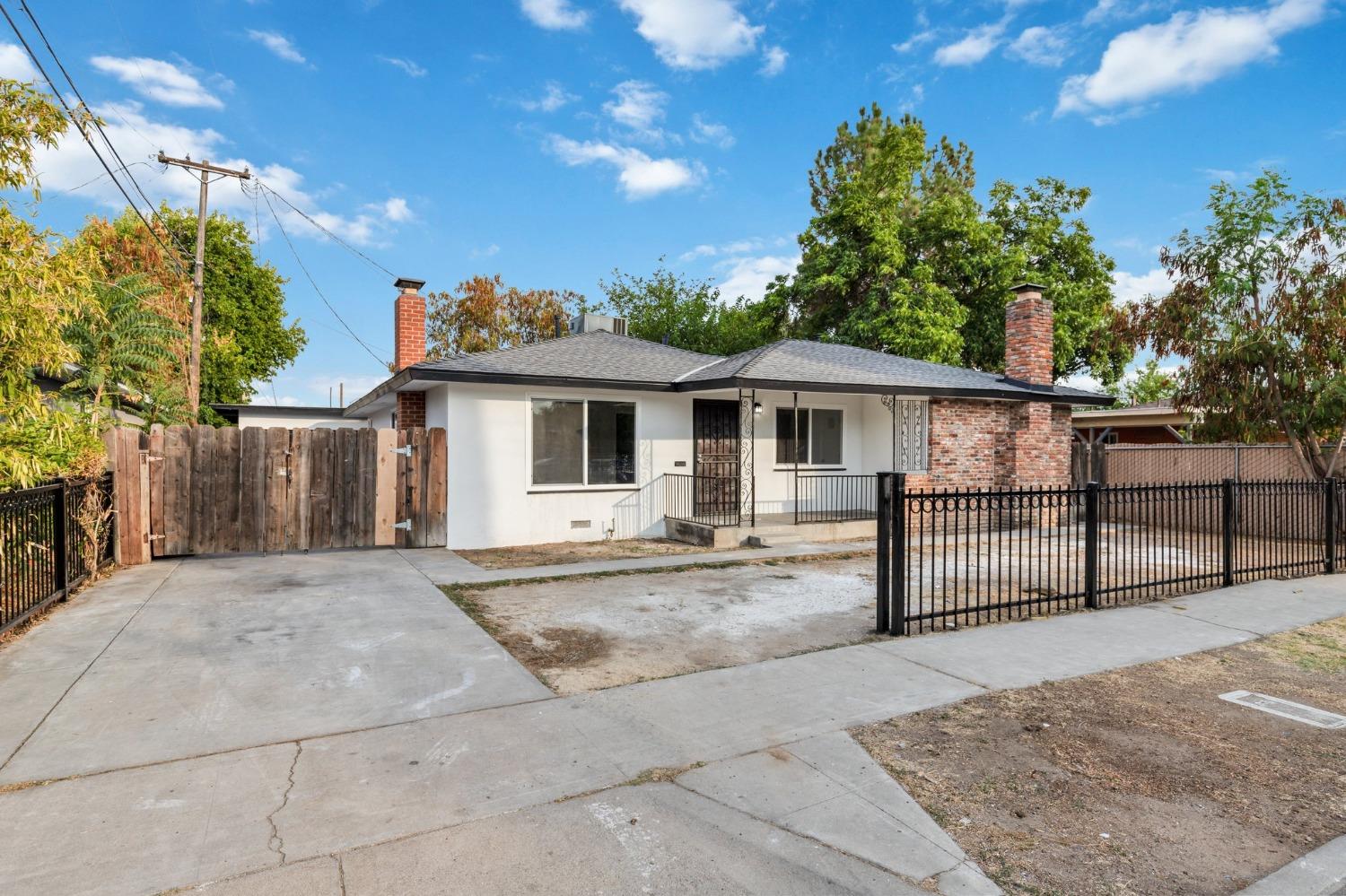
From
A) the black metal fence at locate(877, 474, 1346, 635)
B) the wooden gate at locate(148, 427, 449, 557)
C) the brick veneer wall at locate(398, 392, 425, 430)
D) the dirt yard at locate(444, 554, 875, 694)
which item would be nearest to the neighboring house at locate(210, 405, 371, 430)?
the brick veneer wall at locate(398, 392, 425, 430)

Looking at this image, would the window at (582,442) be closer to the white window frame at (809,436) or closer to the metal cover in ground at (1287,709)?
the white window frame at (809,436)

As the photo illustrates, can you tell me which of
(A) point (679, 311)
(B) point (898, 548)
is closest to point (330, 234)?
(A) point (679, 311)

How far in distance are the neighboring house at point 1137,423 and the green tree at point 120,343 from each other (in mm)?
24518

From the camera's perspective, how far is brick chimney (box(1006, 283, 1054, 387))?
1480 cm

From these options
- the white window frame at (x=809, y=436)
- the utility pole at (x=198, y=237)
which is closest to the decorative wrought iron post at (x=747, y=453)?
the white window frame at (x=809, y=436)

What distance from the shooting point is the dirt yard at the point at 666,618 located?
16.7 feet

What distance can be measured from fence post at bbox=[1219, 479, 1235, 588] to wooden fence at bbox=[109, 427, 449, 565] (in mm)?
10102

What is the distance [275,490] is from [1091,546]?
1021 cm

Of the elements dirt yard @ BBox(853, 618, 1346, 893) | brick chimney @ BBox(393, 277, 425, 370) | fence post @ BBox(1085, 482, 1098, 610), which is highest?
brick chimney @ BBox(393, 277, 425, 370)

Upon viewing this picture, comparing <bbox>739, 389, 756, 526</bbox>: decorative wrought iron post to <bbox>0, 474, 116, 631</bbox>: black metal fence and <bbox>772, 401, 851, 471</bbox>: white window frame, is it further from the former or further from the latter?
<bbox>0, 474, 116, 631</bbox>: black metal fence

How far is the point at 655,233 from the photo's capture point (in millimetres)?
31016

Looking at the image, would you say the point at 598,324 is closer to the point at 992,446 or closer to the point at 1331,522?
the point at 992,446

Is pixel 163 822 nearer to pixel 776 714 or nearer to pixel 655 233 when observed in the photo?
pixel 776 714

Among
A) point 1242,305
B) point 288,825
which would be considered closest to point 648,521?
point 288,825
